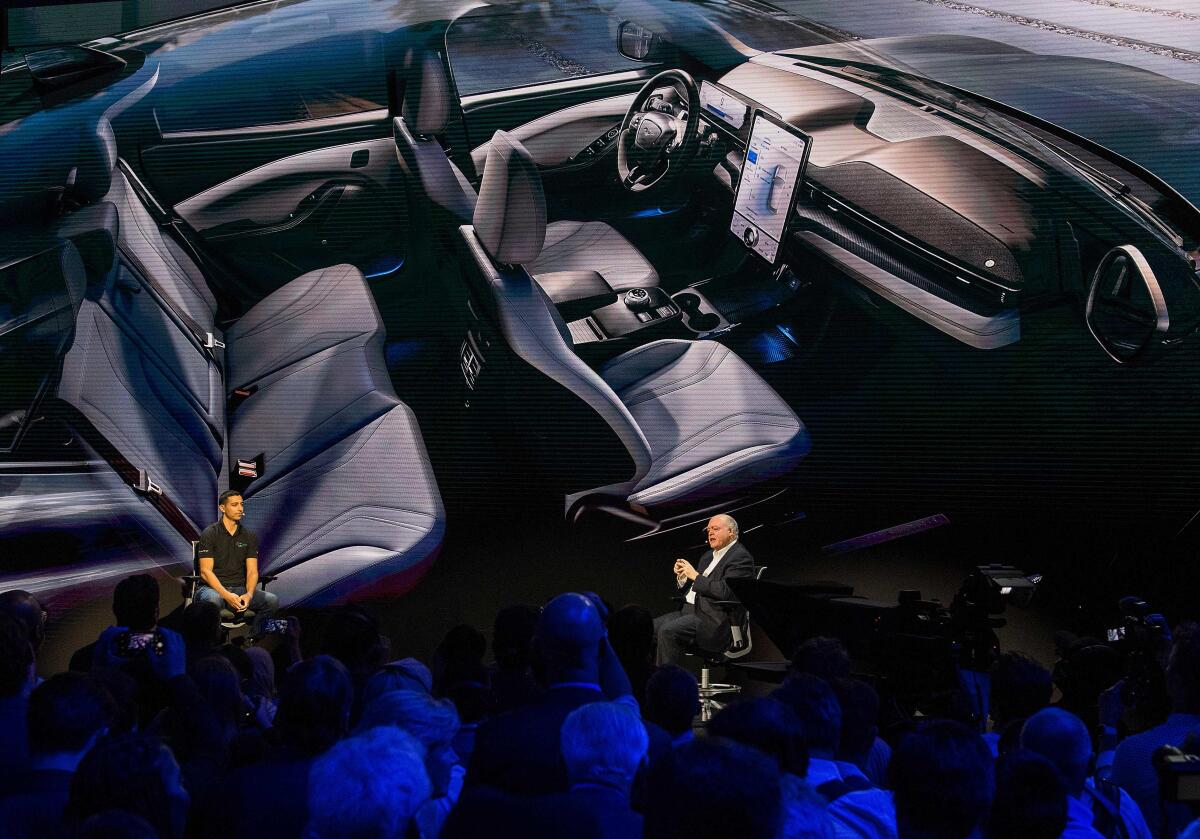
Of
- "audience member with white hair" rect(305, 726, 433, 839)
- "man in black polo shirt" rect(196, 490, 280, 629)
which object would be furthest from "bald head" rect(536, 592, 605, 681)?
"man in black polo shirt" rect(196, 490, 280, 629)

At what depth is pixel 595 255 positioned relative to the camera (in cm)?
612

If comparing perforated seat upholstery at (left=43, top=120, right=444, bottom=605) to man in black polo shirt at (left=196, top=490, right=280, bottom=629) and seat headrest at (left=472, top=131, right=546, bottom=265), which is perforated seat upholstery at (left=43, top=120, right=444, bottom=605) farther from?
seat headrest at (left=472, top=131, right=546, bottom=265)

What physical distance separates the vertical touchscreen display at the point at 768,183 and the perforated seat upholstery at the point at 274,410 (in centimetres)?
215

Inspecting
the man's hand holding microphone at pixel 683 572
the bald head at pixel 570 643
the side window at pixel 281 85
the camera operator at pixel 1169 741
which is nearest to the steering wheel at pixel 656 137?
the side window at pixel 281 85

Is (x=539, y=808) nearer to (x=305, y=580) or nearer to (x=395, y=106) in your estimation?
(x=305, y=580)

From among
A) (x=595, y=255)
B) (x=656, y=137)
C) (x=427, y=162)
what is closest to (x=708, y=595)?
(x=595, y=255)

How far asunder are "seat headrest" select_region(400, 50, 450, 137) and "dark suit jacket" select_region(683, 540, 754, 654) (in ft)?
9.48

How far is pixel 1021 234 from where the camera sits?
18.4 ft

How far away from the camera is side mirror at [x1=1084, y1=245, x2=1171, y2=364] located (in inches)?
216

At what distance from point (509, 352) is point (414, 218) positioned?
0.95 m

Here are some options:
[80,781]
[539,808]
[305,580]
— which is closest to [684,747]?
[539,808]

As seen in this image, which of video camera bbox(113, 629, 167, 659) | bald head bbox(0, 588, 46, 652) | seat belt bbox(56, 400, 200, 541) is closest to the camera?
video camera bbox(113, 629, 167, 659)

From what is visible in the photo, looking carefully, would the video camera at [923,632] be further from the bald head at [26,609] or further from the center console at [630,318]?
the bald head at [26,609]

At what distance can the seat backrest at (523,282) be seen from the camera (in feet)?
19.9
